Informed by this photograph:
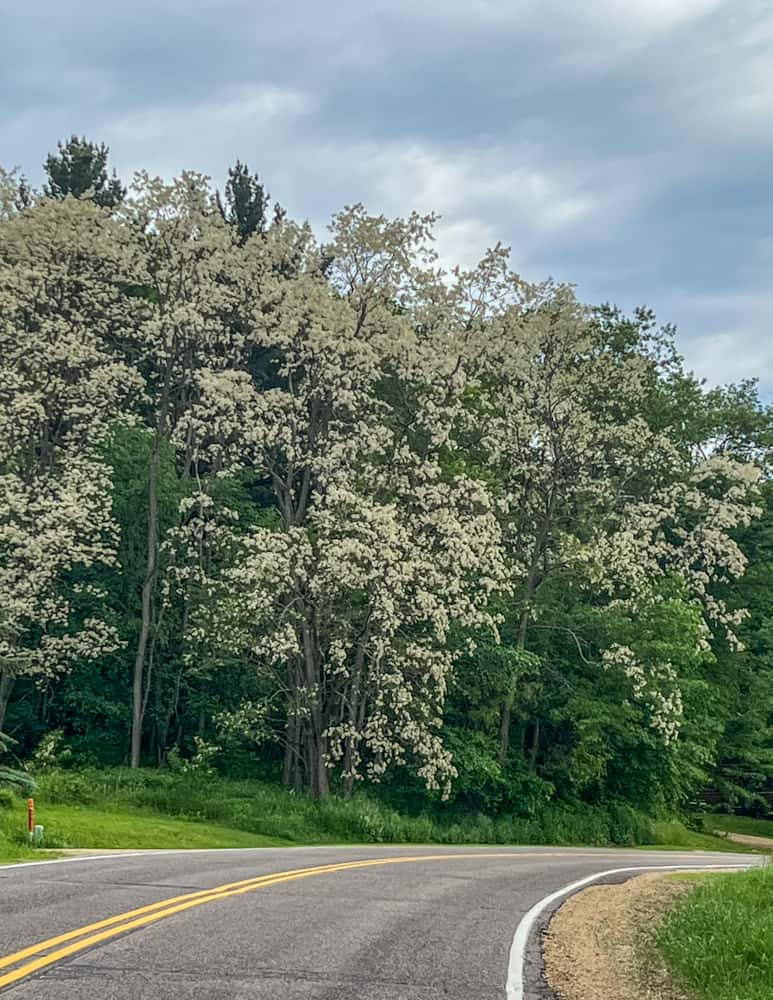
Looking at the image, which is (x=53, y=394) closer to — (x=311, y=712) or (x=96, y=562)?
(x=96, y=562)

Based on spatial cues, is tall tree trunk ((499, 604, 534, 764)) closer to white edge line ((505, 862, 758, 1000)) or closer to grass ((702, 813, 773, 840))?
white edge line ((505, 862, 758, 1000))

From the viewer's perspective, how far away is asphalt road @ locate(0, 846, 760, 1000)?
7.91m

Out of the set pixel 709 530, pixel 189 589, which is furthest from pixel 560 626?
pixel 189 589

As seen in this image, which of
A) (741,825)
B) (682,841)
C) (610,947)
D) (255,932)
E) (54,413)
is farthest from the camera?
(741,825)

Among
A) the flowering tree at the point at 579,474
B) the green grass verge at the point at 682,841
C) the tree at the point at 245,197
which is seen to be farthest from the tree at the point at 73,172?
the green grass verge at the point at 682,841

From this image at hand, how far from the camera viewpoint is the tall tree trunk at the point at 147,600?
34.5 meters

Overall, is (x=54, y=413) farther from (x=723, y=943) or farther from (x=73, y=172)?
(x=723, y=943)

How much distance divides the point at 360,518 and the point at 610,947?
67.5 ft

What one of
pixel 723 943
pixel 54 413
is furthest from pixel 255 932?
pixel 54 413

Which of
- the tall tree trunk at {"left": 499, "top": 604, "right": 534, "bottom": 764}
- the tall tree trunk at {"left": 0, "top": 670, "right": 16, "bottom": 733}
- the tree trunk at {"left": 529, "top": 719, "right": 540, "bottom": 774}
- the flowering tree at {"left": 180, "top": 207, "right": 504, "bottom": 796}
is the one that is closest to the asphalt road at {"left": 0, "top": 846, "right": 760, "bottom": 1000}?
the flowering tree at {"left": 180, "top": 207, "right": 504, "bottom": 796}

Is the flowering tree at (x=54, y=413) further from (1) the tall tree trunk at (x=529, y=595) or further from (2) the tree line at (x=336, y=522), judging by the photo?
(1) the tall tree trunk at (x=529, y=595)

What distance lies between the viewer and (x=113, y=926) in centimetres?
971

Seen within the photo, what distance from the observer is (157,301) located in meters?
39.2

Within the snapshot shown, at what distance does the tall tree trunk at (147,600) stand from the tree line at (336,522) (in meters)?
0.11
